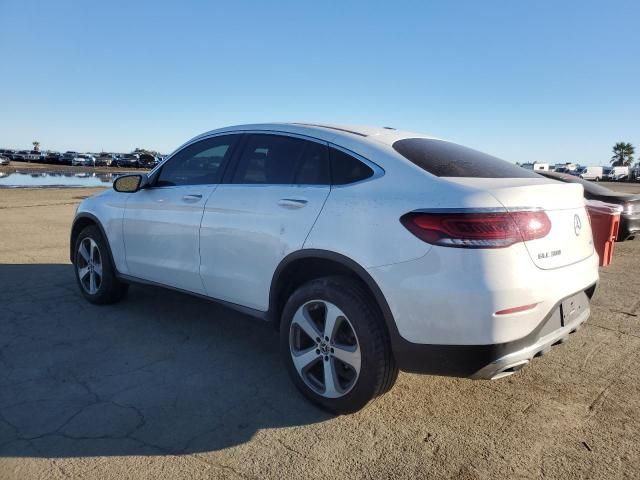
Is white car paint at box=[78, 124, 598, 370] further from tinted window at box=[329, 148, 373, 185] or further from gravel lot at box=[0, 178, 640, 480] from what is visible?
gravel lot at box=[0, 178, 640, 480]

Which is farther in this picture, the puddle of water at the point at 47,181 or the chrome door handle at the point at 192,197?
the puddle of water at the point at 47,181

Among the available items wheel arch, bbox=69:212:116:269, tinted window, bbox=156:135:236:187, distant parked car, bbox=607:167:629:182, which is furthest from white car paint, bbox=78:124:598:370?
distant parked car, bbox=607:167:629:182

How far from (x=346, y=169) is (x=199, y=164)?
5.18 ft

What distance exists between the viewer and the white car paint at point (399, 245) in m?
2.44

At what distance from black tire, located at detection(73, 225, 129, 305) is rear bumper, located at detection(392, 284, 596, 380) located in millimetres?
3201

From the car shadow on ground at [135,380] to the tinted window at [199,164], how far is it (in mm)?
1280

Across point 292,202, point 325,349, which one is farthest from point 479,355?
point 292,202

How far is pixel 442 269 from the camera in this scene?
8.07 feet

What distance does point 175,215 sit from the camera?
405 cm

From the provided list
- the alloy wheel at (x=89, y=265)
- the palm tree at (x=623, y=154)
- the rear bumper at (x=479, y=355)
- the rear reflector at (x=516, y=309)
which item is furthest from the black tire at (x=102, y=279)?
the palm tree at (x=623, y=154)

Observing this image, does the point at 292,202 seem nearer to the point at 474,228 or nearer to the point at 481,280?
the point at 474,228

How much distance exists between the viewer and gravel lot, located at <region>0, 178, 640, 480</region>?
2.50m

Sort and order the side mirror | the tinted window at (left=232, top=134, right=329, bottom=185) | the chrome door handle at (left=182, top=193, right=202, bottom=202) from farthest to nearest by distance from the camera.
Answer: the side mirror
the chrome door handle at (left=182, top=193, right=202, bottom=202)
the tinted window at (left=232, top=134, right=329, bottom=185)

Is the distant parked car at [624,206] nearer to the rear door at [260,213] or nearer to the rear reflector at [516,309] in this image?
the rear door at [260,213]
